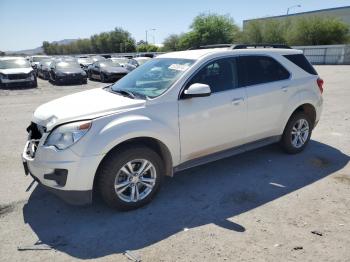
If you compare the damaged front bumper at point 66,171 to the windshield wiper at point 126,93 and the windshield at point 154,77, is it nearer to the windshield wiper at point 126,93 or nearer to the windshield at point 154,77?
the windshield wiper at point 126,93

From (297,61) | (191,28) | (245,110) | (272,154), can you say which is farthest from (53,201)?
(191,28)

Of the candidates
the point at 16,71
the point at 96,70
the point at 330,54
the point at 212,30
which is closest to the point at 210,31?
the point at 212,30

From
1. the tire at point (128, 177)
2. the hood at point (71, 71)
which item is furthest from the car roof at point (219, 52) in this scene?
the hood at point (71, 71)

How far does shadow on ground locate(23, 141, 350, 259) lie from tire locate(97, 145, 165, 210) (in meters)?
0.15

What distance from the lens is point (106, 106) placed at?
3.82 meters

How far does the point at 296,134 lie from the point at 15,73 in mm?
16123

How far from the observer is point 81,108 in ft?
12.6

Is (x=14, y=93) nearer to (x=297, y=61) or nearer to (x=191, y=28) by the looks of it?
(x=297, y=61)

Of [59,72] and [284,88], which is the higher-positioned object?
[284,88]

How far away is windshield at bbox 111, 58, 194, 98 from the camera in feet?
13.8

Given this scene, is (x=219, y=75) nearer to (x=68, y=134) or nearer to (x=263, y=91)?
(x=263, y=91)

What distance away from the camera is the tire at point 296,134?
5500 millimetres

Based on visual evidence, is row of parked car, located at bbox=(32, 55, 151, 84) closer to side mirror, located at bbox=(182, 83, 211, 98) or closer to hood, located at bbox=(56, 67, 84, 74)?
hood, located at bbox=(56, 67, 84, 74)

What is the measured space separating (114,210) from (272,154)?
3.09m
